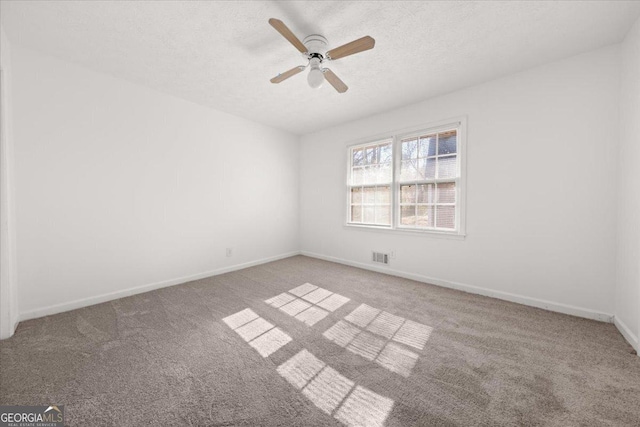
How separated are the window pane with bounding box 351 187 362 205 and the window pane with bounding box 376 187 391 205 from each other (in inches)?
14.7

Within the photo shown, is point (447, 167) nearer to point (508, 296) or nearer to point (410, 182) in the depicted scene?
point (410, 182)

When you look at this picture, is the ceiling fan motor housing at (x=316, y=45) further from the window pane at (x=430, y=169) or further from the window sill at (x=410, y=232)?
the window sill at (x=410, y=232)

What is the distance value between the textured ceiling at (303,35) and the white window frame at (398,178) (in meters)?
0.53

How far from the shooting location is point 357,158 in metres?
4.46

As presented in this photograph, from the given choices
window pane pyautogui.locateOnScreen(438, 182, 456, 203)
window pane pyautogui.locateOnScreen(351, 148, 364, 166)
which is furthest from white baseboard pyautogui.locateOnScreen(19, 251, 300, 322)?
window pane pyautogui.locateOnScreen(438, 182, 456, 203)

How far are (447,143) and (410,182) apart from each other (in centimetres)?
74

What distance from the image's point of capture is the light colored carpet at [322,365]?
133 cm

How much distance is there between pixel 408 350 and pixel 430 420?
2.11ft

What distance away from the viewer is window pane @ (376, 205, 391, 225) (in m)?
4.05

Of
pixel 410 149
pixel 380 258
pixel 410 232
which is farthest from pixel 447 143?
pixel 380 258

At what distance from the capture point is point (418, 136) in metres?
3.64

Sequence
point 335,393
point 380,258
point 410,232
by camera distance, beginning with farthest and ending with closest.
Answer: point 380,258
point 410,232
point 335,393

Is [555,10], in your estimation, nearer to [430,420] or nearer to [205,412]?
[430,420]

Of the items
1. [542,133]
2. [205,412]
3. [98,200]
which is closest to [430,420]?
[205,412]
